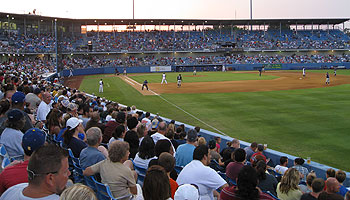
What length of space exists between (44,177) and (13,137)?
146 inches

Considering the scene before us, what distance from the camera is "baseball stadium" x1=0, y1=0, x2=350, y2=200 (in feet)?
64.3

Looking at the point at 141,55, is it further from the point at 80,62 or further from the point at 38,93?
the point at 38,93

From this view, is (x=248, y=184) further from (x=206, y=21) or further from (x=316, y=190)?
(x=206, y=21)

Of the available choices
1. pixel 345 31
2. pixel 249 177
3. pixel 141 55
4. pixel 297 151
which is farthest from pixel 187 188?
pixel 345 31

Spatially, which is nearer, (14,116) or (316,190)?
(316,190)

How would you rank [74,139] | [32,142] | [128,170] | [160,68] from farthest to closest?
[160,68] → [74,139] → [128,170] → [32,142]

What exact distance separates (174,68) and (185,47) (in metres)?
11.7

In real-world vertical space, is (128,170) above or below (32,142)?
below

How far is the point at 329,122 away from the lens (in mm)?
20047

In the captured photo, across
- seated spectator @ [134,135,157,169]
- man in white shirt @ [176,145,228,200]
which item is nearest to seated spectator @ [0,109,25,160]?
seated spectator @ [134,135,157,169]

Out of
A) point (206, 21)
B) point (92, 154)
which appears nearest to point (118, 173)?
point (92, 154)

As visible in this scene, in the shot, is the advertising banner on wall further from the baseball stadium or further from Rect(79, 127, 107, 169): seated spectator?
Rect(79, 127, 107, 169): seated spectator

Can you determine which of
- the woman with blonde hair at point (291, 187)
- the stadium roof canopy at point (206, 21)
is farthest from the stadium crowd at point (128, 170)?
the stadium roof canopy at point (206, 21)

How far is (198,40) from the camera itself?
95.1 m
